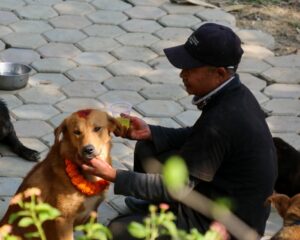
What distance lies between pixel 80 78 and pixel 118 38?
1.05 meters

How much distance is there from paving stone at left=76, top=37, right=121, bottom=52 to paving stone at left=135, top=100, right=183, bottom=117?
123cm

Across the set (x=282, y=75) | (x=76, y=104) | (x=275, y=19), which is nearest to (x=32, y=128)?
(x=76, y=104)

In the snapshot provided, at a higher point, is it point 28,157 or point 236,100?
point 236,100

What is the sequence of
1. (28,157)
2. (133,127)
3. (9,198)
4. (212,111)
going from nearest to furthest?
(212,111) < (133,127) < (9,198) < (28,157)

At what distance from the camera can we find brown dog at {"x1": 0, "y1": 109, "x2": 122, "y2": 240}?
574cm

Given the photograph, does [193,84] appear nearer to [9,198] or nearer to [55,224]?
[55,224]

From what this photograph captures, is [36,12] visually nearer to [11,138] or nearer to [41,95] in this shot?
[41,95]

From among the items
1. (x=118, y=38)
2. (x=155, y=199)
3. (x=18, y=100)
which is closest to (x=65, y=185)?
(x=155, y=199)

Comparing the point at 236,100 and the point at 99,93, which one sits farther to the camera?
the point at 99,93

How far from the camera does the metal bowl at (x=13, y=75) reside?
831 centimetres

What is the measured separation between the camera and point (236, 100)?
5.46 meters

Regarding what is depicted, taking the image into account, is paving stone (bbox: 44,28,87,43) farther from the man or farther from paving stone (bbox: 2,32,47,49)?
the man

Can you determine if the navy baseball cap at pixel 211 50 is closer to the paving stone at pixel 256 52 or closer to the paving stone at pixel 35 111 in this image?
the paving stone at pixel 35 111

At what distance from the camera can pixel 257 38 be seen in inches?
386
